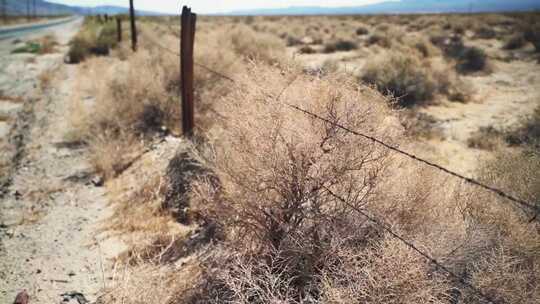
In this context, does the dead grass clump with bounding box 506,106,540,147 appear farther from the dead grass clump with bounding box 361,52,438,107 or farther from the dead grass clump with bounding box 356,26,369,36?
the dead grass clump with bounding box 356,26,369,36

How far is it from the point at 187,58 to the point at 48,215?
2.76m

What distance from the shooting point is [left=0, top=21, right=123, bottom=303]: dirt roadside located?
12.8 feet

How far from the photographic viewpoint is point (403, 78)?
1155cm

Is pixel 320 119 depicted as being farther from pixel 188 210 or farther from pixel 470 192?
pixel 188 210

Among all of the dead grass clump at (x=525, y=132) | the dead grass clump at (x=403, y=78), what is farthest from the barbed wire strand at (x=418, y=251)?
the dead grass clump at (x=403, y=78)

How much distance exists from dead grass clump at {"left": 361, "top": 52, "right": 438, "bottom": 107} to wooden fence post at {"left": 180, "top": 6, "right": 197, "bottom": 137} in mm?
6111

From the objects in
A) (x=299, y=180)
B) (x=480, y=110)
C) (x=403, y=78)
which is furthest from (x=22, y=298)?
(x=480, y=110)

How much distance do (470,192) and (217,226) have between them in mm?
2351

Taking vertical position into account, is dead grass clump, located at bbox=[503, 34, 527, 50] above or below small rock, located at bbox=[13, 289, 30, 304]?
above

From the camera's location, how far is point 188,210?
4.84 m

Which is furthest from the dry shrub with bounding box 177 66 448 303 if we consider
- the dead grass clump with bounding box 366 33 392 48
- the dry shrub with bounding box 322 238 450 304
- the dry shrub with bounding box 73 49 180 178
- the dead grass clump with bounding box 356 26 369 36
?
the dead grass clump with bounding box 356 26 369 36

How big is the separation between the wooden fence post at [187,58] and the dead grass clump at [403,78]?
20.1 feet

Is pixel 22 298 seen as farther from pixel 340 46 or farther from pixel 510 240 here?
pixel 340 46

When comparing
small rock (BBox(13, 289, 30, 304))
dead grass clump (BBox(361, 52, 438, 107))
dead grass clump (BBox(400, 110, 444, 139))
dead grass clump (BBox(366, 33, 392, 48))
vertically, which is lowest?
small rock (BBox(13, 289, 30, 304))
